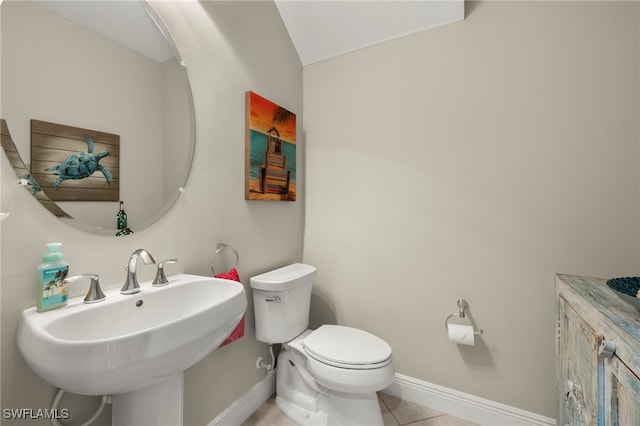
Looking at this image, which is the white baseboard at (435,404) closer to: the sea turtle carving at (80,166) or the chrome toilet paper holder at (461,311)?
the chrome toilet paper holder at (461,311)

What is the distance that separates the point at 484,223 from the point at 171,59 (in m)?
1.68

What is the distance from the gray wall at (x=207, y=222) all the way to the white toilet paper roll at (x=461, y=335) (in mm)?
1041

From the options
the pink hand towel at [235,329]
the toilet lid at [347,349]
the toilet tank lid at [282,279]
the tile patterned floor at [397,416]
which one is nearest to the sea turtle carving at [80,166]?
the pink hand towel at [235,329]

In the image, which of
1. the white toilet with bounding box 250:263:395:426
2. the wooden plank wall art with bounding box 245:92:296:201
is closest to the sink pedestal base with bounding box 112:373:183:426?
the white toilet with bounding box 250:263:395:426

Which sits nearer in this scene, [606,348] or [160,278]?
[606,348]

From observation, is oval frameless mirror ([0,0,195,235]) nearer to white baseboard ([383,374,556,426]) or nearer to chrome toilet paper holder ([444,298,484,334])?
chrome toilet paper holder ([444,298,484,334])

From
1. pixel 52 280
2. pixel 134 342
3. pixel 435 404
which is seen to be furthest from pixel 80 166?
pixel 435 404

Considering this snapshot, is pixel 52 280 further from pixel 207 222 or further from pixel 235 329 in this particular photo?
pixel 235 329

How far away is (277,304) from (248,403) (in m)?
0.57

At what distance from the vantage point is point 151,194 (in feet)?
3.60

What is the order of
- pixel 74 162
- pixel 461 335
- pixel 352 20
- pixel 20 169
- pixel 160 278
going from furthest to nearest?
pixel 352 20
pixel 461 335
pixel 160 278
pixel 74 162
pixel 20 169

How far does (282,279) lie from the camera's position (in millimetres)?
1490

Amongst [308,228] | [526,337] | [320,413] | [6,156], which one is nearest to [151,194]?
[6,156]

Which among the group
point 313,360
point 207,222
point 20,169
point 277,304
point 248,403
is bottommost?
point 248,403
